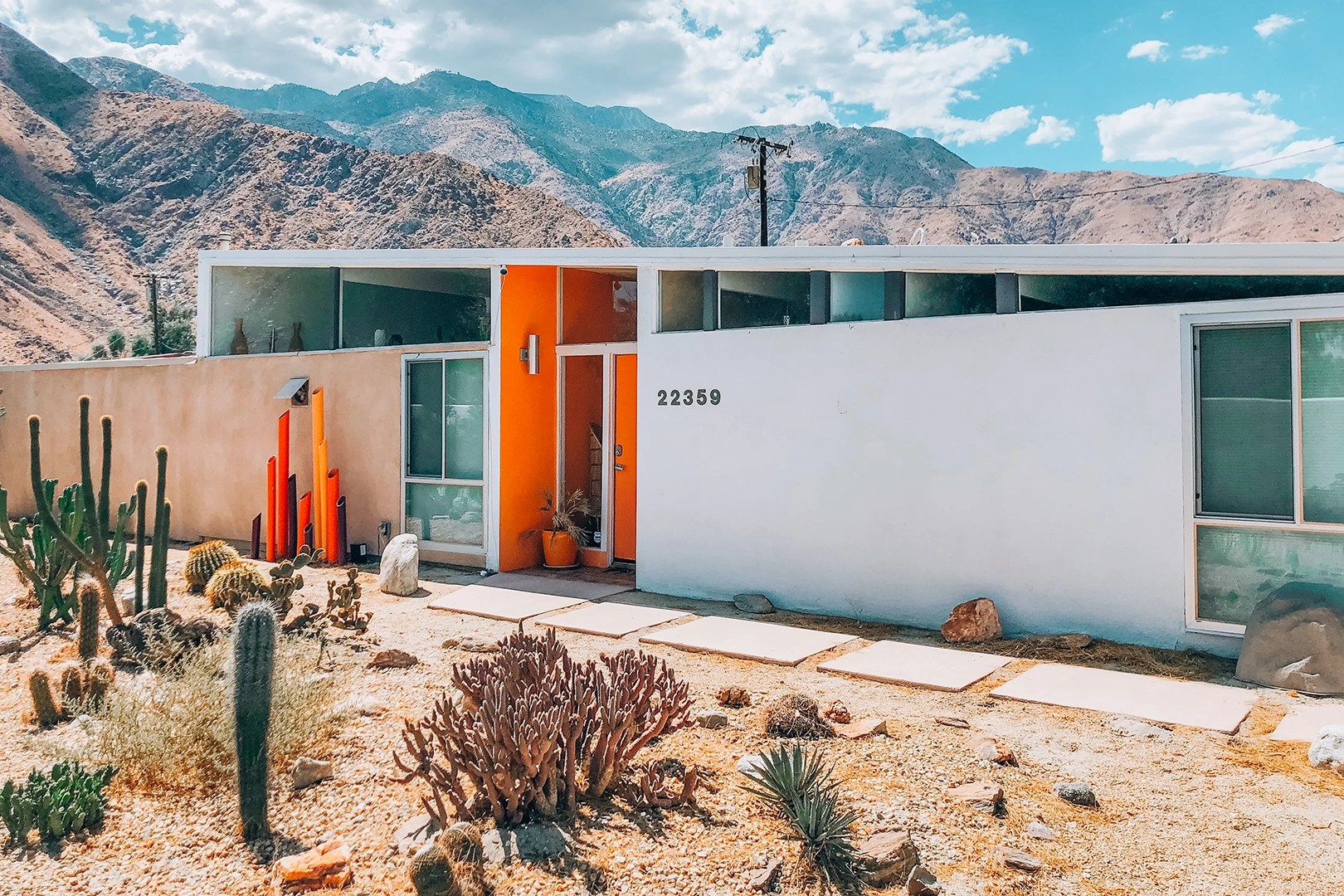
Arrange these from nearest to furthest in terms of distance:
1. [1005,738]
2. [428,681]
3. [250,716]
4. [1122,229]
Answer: [250,716], [1005,738], [428,681], [1122,229]

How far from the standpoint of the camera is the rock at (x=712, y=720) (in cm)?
471

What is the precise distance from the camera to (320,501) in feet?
33.1

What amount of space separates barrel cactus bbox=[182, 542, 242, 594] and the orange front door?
3.61 meters

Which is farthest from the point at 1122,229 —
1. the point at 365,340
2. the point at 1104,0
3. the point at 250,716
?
the point at 250,716

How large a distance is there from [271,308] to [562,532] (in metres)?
4.64

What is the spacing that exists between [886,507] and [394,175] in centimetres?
5357

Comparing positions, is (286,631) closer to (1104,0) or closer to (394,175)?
(1104,0)

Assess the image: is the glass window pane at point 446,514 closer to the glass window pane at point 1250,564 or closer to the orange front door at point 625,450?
the orange front door at point 625,450

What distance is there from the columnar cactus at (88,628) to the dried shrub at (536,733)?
3.15 m

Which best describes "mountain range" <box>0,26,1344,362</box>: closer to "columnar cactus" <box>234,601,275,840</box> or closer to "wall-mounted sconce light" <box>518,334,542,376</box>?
"wall-mounted sconce light" <box>518,334,542,376</box>

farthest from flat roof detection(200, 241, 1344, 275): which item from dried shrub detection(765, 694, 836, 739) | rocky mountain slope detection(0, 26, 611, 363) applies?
rocky mountain slope detection(0, 26, 611, 363)

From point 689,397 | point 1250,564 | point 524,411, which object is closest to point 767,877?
point 1250,564

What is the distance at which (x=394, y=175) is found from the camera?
55.1 m

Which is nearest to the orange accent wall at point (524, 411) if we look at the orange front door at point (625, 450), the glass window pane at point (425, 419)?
the orange front door at point (625, 450)
